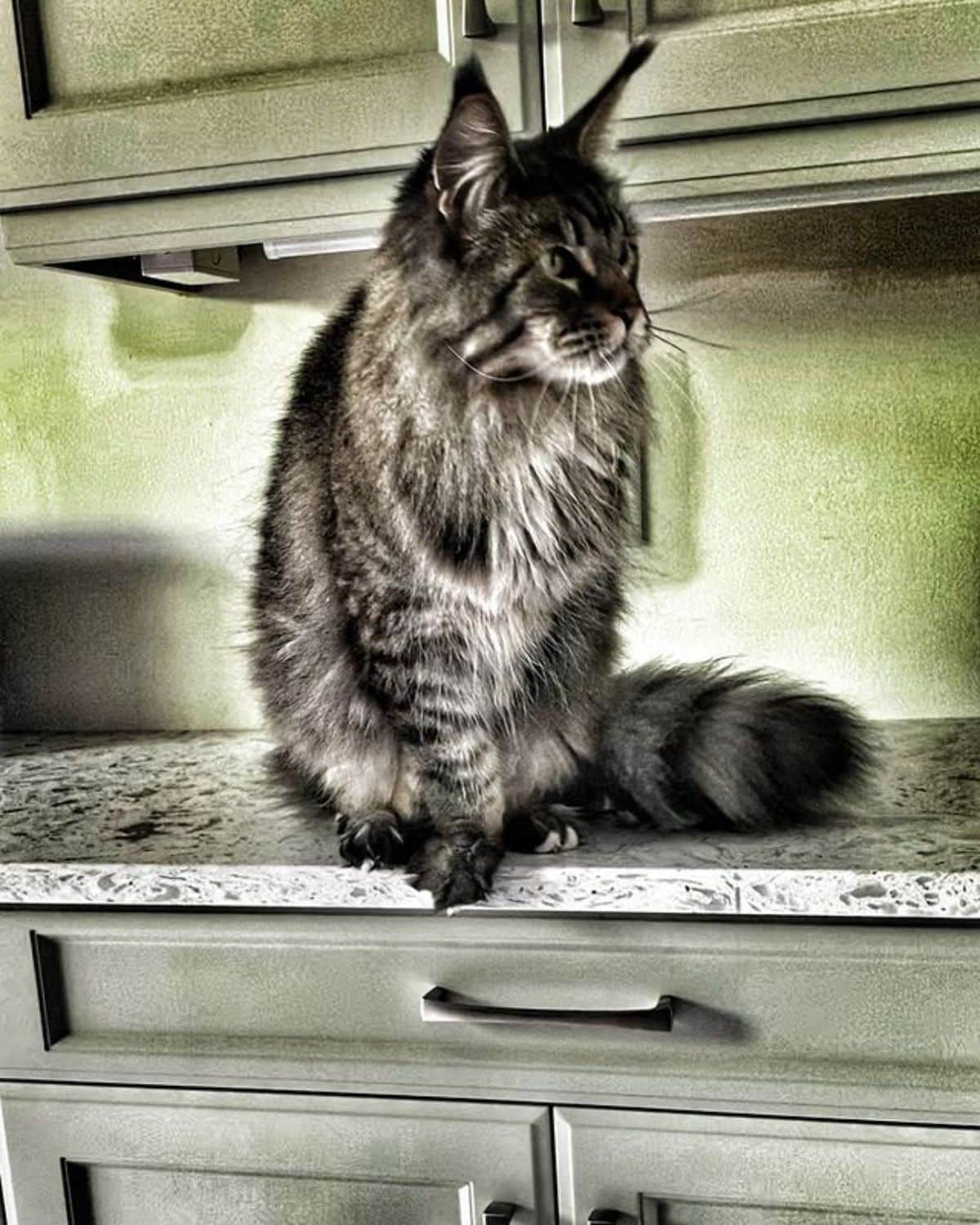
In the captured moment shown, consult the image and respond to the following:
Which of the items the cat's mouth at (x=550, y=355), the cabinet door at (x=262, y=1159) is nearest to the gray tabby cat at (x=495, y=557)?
the cat's mouth at (x=550, y=355)

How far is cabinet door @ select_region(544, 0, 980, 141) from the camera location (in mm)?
1061

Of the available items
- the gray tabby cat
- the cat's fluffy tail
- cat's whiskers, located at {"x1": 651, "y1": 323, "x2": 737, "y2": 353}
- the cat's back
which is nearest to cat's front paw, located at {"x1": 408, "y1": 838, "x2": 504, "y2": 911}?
the gray tabby cat

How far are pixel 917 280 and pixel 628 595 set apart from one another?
469mm

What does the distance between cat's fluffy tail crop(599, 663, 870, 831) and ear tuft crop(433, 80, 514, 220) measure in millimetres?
539

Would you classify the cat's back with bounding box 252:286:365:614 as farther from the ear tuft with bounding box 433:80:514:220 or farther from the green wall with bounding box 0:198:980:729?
the ear tuft with bounding box 433:80:514:220

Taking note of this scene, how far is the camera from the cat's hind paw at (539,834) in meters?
1.19

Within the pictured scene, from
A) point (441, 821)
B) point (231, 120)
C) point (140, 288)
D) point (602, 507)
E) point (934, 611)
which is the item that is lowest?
point (441, 821)

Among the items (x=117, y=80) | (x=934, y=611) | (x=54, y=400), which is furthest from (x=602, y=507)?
(x=54, y=400)

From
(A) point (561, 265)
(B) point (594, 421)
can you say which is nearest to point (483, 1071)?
(B) point (594, 421)

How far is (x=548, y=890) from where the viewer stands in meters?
1.11

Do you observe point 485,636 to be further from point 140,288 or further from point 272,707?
point 140,288

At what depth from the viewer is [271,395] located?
1.56m

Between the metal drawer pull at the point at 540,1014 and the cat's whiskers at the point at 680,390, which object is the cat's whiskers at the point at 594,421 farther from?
the metal drawer pull at the point at 540,1014

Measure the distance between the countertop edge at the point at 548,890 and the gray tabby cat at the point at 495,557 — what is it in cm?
4
